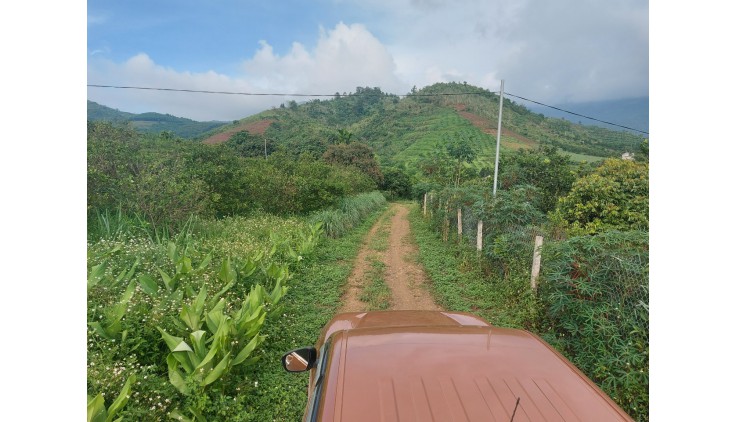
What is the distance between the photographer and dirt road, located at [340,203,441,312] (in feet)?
21.5

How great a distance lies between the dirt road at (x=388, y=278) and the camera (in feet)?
21.5

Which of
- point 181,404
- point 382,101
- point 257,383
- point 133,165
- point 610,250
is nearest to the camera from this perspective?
point 181,404

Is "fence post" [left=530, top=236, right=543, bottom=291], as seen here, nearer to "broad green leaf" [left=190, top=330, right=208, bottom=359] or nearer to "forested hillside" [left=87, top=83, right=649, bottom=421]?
"forested hillside" [left=87, top=83, right=649, bottom=421]

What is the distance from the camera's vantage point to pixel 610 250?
13.4ft

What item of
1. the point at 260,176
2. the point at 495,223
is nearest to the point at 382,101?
the point at 260,176

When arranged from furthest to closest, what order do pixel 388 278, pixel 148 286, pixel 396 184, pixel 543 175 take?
pixel 396 184 < pixel 543 175 < pixel 388 278 < pixel 148 286

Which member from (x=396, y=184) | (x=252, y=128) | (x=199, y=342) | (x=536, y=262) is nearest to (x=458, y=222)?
(x=536, y=262)

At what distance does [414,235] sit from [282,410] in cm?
1030

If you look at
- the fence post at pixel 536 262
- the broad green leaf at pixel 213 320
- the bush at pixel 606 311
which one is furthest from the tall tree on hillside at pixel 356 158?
the broad green leaf at pixel 213 320

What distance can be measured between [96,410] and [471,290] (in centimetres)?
585

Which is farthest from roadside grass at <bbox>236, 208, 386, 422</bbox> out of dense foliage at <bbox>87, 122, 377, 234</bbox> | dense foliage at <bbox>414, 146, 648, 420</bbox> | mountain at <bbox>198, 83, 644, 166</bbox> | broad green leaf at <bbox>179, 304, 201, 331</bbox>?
mountain at <bbox>198, 83, 644, 166</bbox>

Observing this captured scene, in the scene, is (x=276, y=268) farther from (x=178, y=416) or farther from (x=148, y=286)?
(x=178, y=416)

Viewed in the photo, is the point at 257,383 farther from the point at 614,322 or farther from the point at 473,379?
the point at 614,322

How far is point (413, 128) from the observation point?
65312 millimetres
